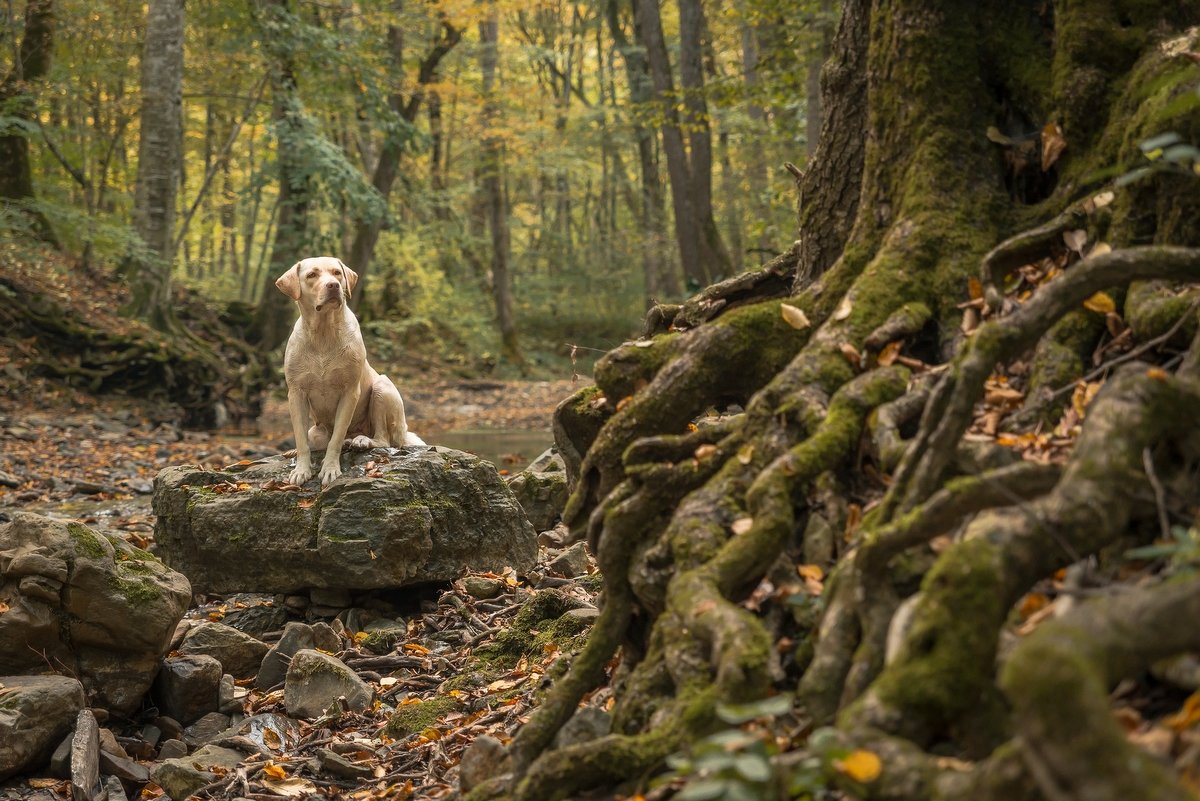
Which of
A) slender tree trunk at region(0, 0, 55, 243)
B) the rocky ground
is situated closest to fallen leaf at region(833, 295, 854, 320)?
the rocky ground

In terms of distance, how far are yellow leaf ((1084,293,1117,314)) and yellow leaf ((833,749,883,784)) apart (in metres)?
2.51

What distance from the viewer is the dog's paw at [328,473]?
347 inches

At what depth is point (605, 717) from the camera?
432 centimetres

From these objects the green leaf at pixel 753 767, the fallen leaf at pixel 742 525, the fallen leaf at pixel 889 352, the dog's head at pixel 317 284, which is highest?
the dog's head at pixel 317 284

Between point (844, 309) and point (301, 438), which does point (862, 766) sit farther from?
point (301, 438)

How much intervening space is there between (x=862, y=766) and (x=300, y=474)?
6917mm

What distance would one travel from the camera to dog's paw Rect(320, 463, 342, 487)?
8.81 meters

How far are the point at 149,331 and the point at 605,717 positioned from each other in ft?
60.6

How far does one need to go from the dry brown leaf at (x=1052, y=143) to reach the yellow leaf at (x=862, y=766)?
3.49m

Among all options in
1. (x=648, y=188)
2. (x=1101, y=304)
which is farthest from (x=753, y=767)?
(x=648, y=188)

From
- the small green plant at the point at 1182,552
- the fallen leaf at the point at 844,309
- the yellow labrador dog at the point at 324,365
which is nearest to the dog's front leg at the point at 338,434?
the yellow labrador dog at the point at 324,365

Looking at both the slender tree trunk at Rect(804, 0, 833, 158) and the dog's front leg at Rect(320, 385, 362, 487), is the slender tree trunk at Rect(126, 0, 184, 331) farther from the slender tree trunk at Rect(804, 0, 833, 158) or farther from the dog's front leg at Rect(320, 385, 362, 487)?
the dog's front leg at Rect(320, 385, 362, 487)

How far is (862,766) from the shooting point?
107 inches

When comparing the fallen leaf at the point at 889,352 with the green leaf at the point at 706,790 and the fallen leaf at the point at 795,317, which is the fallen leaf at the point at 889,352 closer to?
the fallen leaf at the point at 795,317
